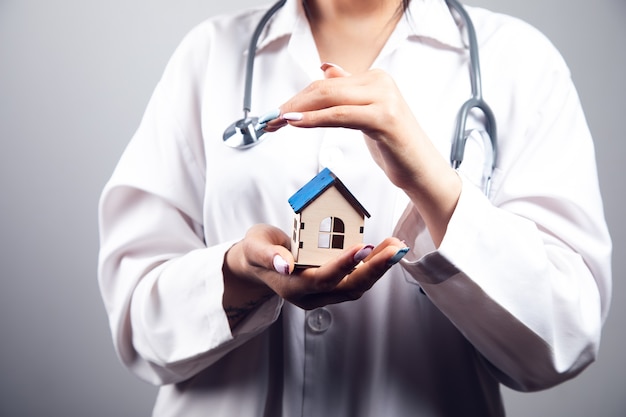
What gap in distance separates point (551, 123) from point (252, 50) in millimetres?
411

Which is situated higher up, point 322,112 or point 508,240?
point 322,112

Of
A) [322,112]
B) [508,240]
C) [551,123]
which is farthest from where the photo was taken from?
[551,123]

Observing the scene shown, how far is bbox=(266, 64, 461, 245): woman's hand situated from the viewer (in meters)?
0.58

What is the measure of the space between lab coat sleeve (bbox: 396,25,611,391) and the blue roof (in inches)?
4.3

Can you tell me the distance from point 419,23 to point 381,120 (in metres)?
0.36

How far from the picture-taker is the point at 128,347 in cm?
89

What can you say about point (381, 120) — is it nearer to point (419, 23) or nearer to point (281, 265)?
point (281, 265)

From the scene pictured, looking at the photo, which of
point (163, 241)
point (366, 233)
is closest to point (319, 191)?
point (366, 233)

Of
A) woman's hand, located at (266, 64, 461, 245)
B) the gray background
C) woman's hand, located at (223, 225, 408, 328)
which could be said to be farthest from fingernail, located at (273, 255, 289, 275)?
the gray background

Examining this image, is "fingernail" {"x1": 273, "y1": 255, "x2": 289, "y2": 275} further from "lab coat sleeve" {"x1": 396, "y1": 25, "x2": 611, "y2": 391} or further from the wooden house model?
"lab coat sleeve" {"x1": 396, "y1": 25, "x2": 611, "y2": 391}

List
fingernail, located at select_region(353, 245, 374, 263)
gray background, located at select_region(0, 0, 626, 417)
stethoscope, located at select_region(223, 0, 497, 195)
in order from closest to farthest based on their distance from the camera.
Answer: fingernail, located at select_region(353, 245, 374, 263), stethoscope, located at select_region(223, 0, 497, 195), gray background, located at select_region(0, 0, 626, 417)

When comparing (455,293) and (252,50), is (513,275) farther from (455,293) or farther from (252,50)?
(252,50)

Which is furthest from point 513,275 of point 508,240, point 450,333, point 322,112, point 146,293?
point 146,293

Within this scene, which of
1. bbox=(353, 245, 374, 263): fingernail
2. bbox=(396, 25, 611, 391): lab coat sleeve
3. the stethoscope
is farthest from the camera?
the stethoscope
